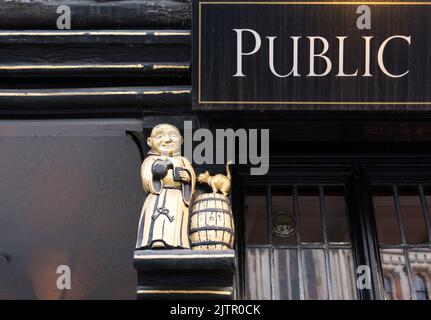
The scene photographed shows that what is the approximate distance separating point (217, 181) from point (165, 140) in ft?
1.27

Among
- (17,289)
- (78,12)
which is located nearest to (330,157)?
(78,12)

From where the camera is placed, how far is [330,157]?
5.10 meters

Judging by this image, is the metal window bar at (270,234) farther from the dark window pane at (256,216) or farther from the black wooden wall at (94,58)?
the black wooden wall at (94,58)

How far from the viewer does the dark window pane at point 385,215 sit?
194 inches

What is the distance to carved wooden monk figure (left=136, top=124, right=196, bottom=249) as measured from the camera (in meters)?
4.15

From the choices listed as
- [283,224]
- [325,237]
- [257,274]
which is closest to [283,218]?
[283,224]

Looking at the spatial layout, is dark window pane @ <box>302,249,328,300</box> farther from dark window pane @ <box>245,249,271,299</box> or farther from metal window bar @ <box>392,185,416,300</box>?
metal window bar @ <box>392,185,416,300</box>

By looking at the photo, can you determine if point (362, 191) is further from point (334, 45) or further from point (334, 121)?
point (334, 45)

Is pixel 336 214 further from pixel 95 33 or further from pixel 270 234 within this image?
pixel 95 33

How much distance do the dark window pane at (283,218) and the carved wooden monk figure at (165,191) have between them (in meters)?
→ 0.83

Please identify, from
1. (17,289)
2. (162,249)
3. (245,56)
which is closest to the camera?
(162,249)

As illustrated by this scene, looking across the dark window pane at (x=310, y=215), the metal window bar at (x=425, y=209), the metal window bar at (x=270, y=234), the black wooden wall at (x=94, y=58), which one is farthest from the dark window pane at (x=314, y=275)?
the black wooden wall at (x=94, y=58)

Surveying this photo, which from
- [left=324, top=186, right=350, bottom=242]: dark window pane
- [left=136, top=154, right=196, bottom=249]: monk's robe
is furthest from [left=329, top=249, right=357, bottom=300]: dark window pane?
[left=136, top=154, right=196, bottom=249]: monk's robe

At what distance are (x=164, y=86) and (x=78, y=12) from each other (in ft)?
2.31
